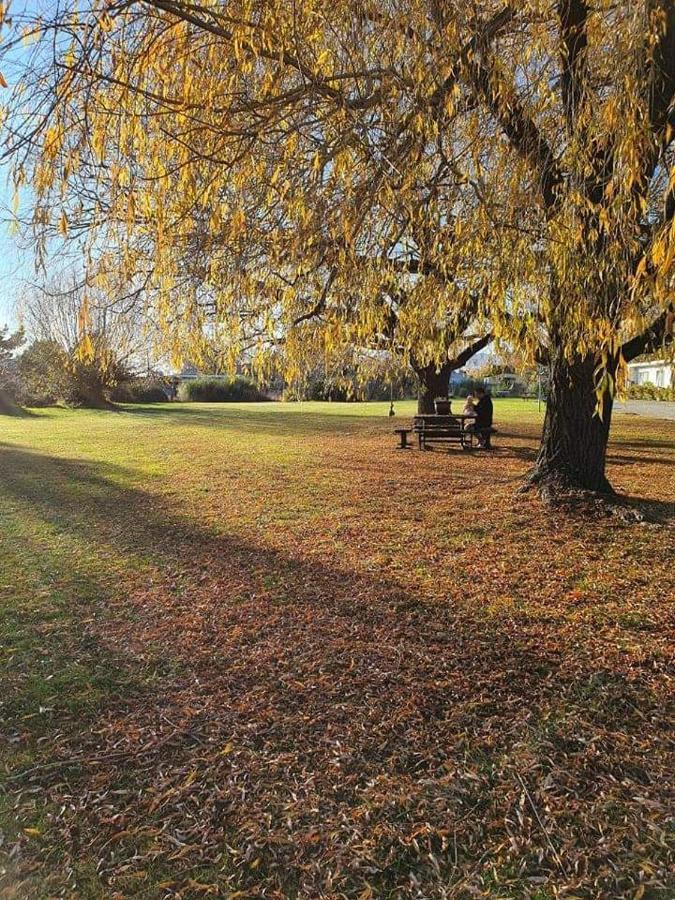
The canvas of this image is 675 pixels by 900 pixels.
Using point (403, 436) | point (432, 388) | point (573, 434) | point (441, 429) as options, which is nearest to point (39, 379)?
point (432, 388)

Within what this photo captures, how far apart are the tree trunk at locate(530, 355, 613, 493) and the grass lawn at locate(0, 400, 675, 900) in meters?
0.74

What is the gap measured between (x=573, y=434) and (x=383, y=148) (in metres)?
4.53

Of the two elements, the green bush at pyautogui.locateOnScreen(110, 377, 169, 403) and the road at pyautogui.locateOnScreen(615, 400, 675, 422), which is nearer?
the road at pyautogui.locateOnScreen(615, 400, 675, 422)

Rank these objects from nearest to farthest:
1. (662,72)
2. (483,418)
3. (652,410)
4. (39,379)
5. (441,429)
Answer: (662,72)
(441,429)
(483,418)
(652,410)
(39,379)

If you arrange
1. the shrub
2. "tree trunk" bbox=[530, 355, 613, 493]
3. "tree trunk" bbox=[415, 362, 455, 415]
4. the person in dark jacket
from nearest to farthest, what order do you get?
A: "tree trunk" bbox=[530, 355, 613, 493] → the person in dark jacket → "tree trunk" bbox=[415, 362, 455, 415] → the shrub

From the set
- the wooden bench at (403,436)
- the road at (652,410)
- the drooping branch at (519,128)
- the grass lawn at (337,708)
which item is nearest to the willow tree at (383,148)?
the drooping branch at (519,128)

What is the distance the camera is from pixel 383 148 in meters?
3.42

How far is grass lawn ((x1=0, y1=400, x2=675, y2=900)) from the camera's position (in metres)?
1.95

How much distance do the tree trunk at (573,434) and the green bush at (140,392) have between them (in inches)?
1061

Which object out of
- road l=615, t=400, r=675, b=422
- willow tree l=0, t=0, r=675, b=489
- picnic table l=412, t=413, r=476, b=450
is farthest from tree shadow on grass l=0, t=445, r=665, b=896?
road l=615, t=400, r=675, b=422

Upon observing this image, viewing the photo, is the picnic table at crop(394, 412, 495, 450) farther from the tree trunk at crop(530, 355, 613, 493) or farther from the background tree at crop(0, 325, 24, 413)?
the background tree at crop(0, 325, 24, 413)

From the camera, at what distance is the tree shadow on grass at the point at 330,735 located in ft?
6.57

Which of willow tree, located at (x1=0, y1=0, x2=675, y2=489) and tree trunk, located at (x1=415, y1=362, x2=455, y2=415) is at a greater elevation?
willow tree, located at (x1=0, y1=0, x2=675, y2=489)

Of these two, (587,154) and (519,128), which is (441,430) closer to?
(519,128)
